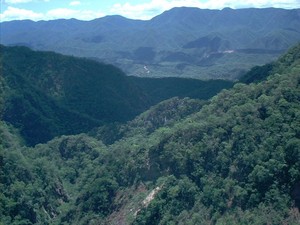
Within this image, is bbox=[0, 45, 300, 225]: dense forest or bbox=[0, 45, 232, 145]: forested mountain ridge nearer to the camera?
bbox=[0, 45, 300, 225]: dense forest

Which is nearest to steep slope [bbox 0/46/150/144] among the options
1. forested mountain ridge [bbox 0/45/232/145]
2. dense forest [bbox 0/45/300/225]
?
forested mountain ridge [bbox 0/45/232/145]

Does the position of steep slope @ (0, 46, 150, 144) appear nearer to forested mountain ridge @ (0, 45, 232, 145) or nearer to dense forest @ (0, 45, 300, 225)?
forested mountain ridge @ (0, 45, 232, 145)

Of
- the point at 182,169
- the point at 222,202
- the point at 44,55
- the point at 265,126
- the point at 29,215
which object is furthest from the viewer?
the point at 44,55

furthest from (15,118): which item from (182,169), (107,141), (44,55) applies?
(182,169)

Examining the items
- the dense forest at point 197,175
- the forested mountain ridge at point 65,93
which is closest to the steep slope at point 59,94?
the forested mountain ridge at point 65,93

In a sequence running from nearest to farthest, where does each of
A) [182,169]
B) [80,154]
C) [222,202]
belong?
[222,202] < [182,169] < [80,154]

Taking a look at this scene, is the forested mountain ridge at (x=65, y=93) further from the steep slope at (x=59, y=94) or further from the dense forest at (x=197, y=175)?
the dense forest at (x=197, y=175)

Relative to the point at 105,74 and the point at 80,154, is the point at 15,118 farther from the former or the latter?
the point at 105,74
